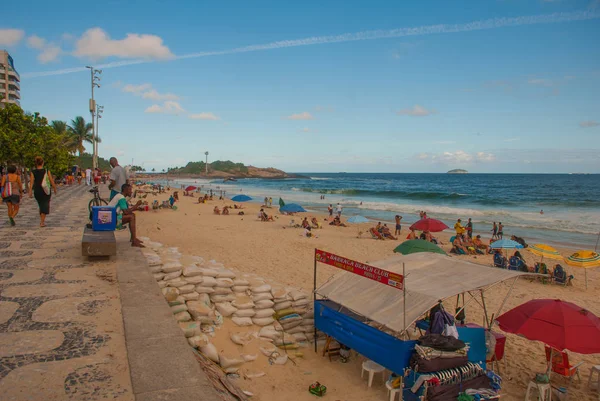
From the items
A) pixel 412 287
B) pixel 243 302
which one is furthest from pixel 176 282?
pixel 412 287

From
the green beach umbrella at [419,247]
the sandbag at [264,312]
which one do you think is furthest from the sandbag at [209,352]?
the green beach umbrella at [419,247]

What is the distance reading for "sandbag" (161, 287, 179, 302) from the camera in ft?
21.0

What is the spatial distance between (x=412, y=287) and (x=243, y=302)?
335 cm

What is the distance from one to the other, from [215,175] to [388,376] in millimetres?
149222

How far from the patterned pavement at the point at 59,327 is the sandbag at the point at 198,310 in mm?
1367

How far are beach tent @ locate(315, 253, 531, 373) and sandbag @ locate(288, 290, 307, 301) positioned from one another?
81 centimetres

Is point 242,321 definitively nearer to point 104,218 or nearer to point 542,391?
point 104,218

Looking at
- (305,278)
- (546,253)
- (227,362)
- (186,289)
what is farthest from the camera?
(546,253)

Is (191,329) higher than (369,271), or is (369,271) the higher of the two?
(369,271)

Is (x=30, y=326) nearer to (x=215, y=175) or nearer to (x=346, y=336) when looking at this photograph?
(x=346, y=336)

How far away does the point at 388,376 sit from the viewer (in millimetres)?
6070

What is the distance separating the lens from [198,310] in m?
6.45

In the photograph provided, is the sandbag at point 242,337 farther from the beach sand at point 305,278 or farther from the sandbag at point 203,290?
the sandbag at point 203,290

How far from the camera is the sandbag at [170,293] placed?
6398 millimetres
